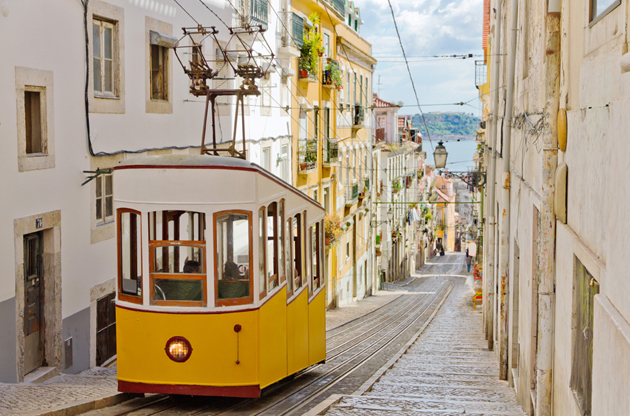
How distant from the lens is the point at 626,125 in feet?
11.0

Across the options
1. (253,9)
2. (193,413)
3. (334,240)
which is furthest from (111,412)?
(334,240)

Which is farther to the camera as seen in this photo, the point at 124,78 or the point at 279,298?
the point at 124,78

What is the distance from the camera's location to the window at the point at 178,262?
6.94m

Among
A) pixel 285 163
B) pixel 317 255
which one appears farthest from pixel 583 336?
pixel 285 163

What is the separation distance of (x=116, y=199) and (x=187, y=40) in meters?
8.19

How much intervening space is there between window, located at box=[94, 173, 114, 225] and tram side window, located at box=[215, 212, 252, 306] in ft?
15.0

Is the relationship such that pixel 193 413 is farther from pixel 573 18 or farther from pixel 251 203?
pixel 573 18

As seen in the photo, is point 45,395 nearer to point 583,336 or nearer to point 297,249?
point 297,249

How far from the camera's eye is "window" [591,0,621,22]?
411 cm

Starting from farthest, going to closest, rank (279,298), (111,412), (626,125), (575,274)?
1. (279,298)
2. (111,412)
3. (575,274)
4. (626,125)

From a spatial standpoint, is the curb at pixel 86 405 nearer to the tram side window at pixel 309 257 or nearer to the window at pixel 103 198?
the tram side window at pixel 309 257

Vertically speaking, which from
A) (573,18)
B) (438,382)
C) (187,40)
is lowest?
(438,382)

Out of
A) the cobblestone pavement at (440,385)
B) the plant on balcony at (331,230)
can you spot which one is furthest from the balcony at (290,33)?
the cobblestone pavement at (440,385)

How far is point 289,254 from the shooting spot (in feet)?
27.1
